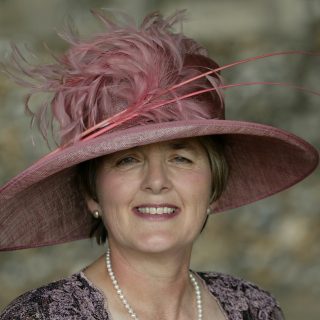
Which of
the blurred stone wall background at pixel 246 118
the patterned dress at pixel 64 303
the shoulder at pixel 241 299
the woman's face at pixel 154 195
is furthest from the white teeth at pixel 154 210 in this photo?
the blurred stone wall background at pixel 246 118

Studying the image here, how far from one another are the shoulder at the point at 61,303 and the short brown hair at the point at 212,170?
10.5 inches

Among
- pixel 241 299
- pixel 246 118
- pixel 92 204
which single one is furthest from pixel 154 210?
pixel 246 118

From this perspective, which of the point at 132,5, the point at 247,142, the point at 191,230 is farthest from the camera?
the point at 132,5

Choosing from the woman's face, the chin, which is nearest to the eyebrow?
the woman's face

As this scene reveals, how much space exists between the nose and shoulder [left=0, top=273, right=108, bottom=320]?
0.33m

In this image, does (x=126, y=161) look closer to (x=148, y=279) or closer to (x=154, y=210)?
(x=154, y=210)

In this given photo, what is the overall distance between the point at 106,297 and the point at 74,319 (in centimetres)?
15

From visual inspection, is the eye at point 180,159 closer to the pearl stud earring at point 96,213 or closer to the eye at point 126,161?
the eye at point 126,161

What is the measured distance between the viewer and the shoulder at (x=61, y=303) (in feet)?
9.71

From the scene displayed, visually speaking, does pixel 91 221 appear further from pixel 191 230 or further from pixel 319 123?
pixel 319 123

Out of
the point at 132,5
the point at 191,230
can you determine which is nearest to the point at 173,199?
the point at 191,230

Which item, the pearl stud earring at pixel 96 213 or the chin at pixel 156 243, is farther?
the pearl stud earring at pixel 96 213

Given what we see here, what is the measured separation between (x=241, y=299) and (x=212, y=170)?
1.52 feet

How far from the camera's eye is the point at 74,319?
2973 mm
